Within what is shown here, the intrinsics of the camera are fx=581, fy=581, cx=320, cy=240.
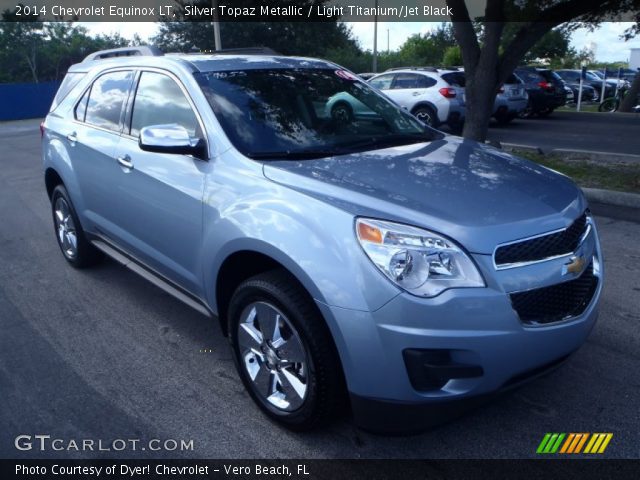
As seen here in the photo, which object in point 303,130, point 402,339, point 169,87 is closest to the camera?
point 402,339

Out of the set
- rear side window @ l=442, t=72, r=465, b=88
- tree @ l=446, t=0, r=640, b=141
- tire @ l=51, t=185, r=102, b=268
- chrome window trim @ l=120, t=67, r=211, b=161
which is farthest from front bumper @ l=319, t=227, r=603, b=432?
rear side window @ l=442, t=72, r=465, b=88

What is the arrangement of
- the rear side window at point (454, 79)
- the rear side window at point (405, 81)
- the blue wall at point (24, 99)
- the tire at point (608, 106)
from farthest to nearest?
1. the blue wall at point (24, 99)
2. the tire at point (608, 106)
3. the rear side window at point (405, 81)
4. the rear side window at point (454, 79)

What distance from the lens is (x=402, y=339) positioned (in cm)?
232

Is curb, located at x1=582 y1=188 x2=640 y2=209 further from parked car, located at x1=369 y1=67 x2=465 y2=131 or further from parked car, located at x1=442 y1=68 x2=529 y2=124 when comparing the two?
parked car, located at x1=442 y1=68 x2=529 y2=124

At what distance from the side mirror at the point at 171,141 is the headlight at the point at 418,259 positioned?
1251mm

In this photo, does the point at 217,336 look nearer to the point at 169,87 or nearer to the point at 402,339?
the point at 169,87

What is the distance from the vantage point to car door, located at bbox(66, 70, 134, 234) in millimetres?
4227

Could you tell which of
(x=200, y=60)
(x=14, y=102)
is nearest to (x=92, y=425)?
(x=200, y=60)

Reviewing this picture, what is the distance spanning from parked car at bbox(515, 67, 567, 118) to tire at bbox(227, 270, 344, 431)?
1841 centimetres

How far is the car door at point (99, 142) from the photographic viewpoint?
4.23 metres

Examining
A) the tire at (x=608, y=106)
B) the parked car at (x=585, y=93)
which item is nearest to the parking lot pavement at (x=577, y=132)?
the tire at (x=608, y=106)

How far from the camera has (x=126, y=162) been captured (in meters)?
3.93

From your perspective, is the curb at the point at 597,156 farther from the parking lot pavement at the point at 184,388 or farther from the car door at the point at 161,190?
the car door at the point at 161,190

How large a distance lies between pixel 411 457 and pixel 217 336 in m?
1.75
